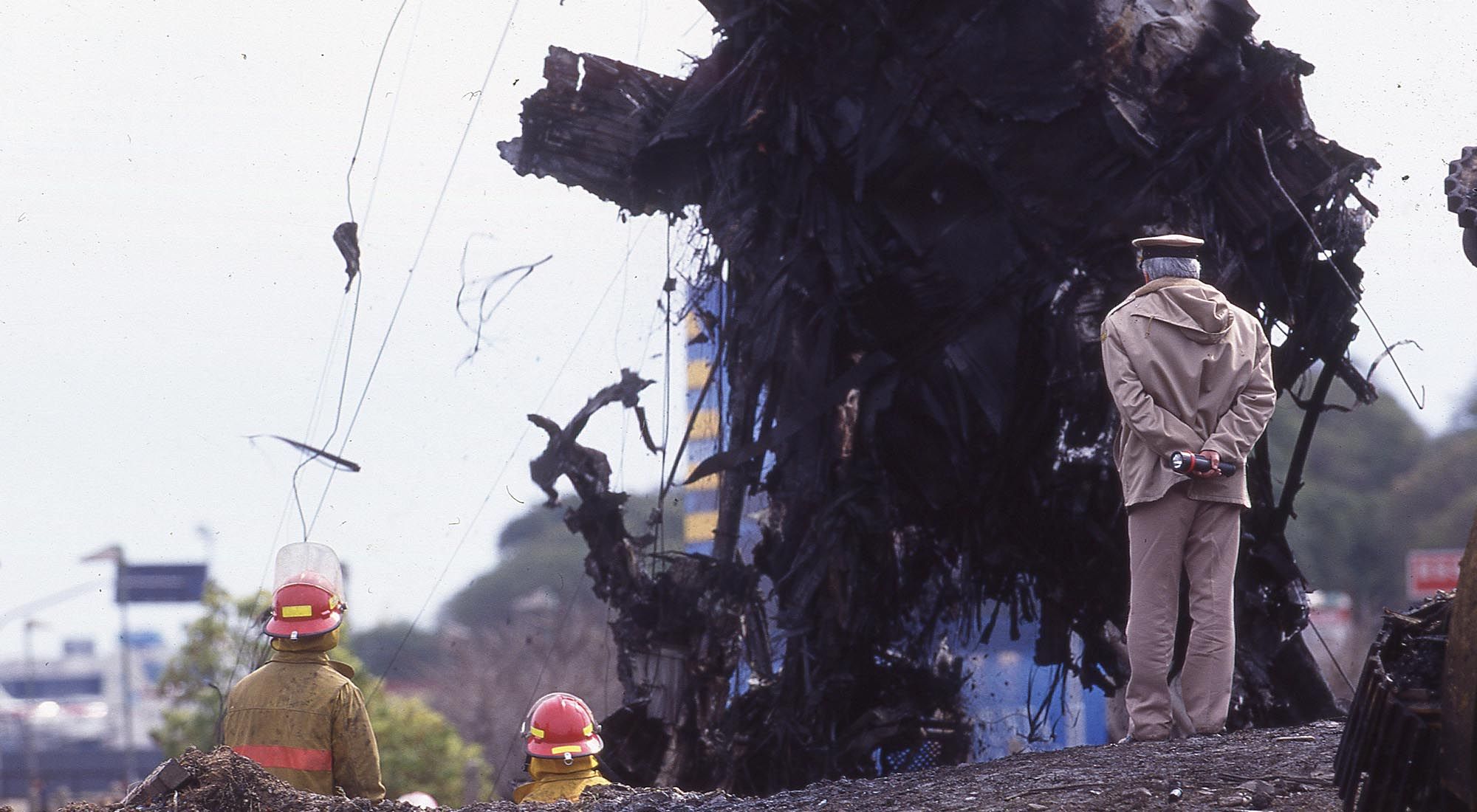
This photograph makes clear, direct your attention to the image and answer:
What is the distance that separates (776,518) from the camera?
7.26m

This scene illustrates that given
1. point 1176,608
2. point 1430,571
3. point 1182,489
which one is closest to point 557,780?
point 1176,608

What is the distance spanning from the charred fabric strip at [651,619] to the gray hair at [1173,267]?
9.22 ft

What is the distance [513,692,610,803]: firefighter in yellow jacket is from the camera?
221 inches

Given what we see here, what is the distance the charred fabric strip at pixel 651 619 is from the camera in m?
7.36

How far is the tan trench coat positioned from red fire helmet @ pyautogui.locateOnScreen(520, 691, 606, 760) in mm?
2161

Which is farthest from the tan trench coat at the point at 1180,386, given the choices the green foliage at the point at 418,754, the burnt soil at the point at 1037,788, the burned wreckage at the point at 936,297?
the green foliage at the point at 418,754

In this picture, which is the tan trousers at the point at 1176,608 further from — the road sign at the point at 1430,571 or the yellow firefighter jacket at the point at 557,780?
the road sign at the point at 1430,571

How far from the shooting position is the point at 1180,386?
5.06m

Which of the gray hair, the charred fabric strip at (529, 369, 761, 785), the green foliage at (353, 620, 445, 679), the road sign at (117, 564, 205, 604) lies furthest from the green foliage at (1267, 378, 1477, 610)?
the gray hair

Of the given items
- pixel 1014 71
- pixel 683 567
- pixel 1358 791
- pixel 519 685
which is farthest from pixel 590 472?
pixel 519 685

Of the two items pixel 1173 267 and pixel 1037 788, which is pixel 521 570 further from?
pixel 1037 788

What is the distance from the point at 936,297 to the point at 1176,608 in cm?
213

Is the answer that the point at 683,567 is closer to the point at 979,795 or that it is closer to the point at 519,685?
the point at 979,795

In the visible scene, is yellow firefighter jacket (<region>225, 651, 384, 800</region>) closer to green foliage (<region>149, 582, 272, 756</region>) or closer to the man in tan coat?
the man in tan coat
